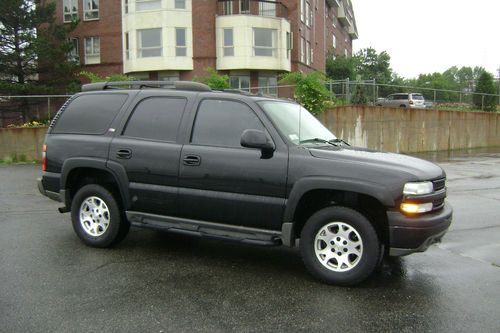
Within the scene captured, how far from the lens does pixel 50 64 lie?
32.7 m

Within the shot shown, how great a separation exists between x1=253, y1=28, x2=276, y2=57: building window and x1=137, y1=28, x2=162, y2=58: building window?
663 centimetres

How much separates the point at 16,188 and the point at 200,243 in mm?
6562

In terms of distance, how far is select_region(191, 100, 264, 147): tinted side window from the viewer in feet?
16.6

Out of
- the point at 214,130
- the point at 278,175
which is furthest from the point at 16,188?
the point at 278,175

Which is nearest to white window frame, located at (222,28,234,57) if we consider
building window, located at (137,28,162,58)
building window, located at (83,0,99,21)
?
building window, located at (137,28,162,58)

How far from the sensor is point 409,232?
4.30 m

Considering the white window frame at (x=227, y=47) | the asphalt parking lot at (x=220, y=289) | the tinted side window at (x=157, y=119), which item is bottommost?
the asphalt parking lot at (x=220, y=289)

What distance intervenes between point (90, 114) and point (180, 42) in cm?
2905

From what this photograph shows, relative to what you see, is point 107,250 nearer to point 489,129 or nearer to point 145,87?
point 145,87

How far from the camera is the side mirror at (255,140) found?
468 cm

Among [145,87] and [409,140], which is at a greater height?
[145,87]

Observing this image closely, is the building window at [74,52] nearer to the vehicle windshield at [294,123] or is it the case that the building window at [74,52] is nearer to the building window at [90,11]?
the building window at [90,11]

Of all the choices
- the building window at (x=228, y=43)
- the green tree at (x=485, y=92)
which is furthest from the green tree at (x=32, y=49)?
the green tree at (x=485, y=92)

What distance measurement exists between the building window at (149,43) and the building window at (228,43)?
452 centimetres
